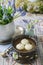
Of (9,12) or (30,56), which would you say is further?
(9,12)

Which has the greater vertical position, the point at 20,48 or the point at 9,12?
the point at 9,12

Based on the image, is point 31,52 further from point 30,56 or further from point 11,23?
point 11,23

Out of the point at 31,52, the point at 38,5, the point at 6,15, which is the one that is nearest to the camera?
the point at 31,52

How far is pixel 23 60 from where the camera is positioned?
3.32 ft

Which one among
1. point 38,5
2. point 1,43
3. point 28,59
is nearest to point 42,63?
point 28,59

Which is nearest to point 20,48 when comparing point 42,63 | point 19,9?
point 42,63

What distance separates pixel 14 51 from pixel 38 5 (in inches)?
22.4

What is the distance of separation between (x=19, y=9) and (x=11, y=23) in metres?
0.41

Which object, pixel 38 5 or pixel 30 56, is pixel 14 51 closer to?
pixel 30 56

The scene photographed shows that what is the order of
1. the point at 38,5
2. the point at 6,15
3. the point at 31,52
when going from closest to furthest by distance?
1. the point at 31,52
2. the point at 6,15
3. the point at 38,5

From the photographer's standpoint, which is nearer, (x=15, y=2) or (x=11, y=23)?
(x=11, y=23)

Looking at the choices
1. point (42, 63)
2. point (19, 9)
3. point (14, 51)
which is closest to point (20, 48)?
point (14, 51)

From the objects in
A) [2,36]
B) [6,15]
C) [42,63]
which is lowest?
[42,63]

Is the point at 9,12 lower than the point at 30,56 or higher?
higher
